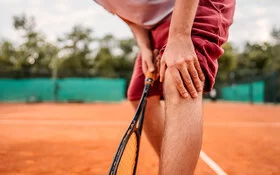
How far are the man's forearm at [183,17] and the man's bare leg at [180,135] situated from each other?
145 millimetres

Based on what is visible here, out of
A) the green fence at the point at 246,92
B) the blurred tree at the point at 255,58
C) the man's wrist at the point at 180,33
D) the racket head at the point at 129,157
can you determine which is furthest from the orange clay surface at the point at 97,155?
the blurred tree at the point at 255,58

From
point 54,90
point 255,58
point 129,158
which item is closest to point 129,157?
point 129,158

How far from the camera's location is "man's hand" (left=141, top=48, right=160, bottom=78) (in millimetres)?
1271

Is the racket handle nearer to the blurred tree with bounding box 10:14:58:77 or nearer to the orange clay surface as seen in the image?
the orange clay surface

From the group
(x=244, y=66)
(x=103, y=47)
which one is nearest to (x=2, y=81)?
(x=103, y=47)

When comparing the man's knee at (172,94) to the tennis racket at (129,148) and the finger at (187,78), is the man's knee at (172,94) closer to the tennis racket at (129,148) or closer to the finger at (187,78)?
the finger at (187,78)

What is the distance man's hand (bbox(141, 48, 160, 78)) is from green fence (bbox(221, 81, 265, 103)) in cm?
1348

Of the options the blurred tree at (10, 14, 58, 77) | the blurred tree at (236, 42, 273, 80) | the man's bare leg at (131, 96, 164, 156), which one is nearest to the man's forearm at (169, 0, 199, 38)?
the man's bare leg at (131, 96, 164, 156)

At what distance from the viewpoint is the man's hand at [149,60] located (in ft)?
4.17

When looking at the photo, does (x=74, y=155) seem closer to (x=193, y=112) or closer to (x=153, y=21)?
(x=153, y=21)

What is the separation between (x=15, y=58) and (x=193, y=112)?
30819 mm

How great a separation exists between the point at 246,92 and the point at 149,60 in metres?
17.6

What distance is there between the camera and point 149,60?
133 centimetres

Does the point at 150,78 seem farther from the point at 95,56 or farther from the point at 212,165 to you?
the point at 95,56
